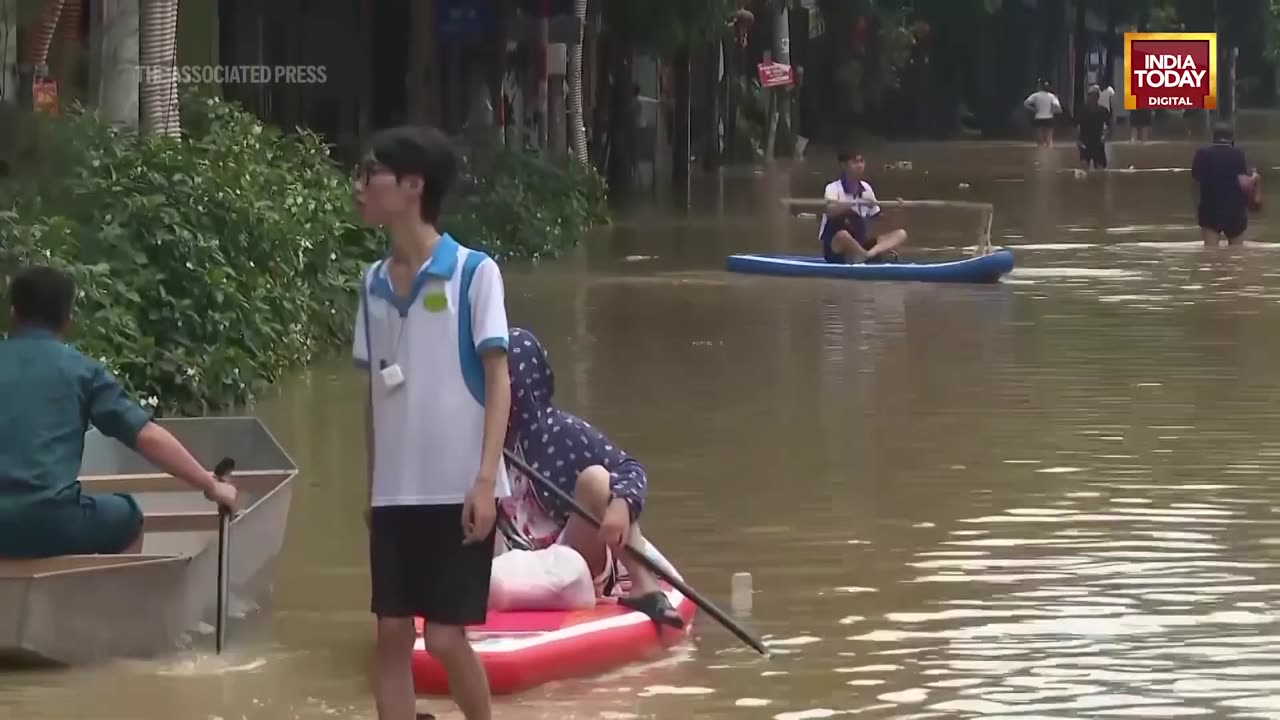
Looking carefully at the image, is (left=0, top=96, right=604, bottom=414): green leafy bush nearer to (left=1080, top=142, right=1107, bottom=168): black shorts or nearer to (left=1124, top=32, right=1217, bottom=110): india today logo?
(left=1080, top=142, right=1107, bottom=168): black shorts

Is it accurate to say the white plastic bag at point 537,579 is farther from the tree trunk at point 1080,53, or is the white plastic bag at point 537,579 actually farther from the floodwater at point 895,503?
the tree trunk at point 1080,53

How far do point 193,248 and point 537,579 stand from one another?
21.3ft

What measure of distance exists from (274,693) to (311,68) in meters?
22.2

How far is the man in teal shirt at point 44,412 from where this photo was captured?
8102 mm

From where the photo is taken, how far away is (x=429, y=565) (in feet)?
22.1

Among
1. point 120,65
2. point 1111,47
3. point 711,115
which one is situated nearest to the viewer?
point 120,65

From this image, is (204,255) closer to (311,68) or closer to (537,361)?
(537,361)

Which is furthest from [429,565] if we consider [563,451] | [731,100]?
[731,100]

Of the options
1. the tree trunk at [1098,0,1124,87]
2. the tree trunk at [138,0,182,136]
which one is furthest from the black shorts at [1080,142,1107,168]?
the tree trunk at [138,0,182,136]

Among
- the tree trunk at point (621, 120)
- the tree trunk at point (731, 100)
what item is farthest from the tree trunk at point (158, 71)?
the tree trunk at point (731, 100)

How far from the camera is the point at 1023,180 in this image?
46.7 meters

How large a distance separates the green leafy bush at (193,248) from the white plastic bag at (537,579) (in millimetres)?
2713

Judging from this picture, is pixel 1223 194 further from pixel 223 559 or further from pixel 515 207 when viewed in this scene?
pixel 223 559

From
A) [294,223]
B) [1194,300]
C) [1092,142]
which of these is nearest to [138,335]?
[294,223]
